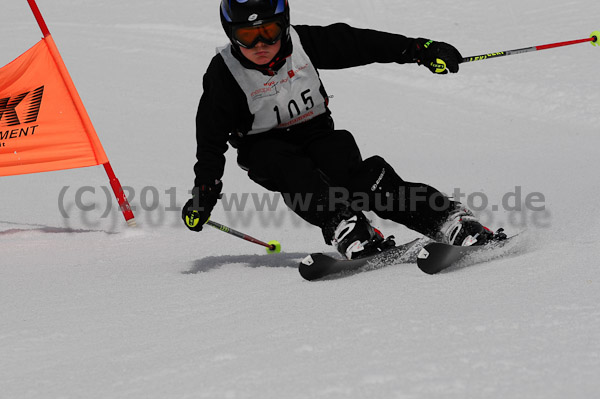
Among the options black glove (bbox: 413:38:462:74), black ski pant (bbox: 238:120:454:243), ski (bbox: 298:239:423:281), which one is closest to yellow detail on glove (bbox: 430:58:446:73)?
black glove (bbox: 413:38:462:74)

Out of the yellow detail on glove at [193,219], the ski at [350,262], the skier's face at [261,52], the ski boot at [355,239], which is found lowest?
the ski at [350,262]

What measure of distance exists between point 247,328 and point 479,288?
2.78ft

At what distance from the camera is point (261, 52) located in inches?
149

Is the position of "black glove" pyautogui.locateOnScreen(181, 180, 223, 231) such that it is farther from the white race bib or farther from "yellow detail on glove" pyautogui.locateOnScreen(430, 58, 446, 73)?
"yellow detail on glove" pyautogui.locateOnScreen(430, 58, 446, 73)

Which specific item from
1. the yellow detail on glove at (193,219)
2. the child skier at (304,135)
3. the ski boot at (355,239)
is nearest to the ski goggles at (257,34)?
the child skier at (304,135)

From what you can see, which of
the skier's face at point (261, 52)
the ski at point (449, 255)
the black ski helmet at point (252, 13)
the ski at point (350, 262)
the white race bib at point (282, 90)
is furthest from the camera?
the white race bib at point (282, 90)

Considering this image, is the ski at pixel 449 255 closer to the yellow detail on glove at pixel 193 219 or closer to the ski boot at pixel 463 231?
the ski boot at pixel 463 231

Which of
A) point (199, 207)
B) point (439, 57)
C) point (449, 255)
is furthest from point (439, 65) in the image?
point (199, 207)

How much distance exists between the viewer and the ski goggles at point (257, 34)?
146 inches

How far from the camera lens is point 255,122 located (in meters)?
3.97

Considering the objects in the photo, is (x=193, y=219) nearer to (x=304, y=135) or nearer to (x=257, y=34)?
(x=304, y=135)

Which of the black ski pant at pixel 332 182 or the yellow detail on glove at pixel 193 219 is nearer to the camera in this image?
the black ski pant at pixel 332 182

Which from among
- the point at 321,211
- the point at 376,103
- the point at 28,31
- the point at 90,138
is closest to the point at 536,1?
the point at 376,103

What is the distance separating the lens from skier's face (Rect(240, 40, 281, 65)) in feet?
12.3
